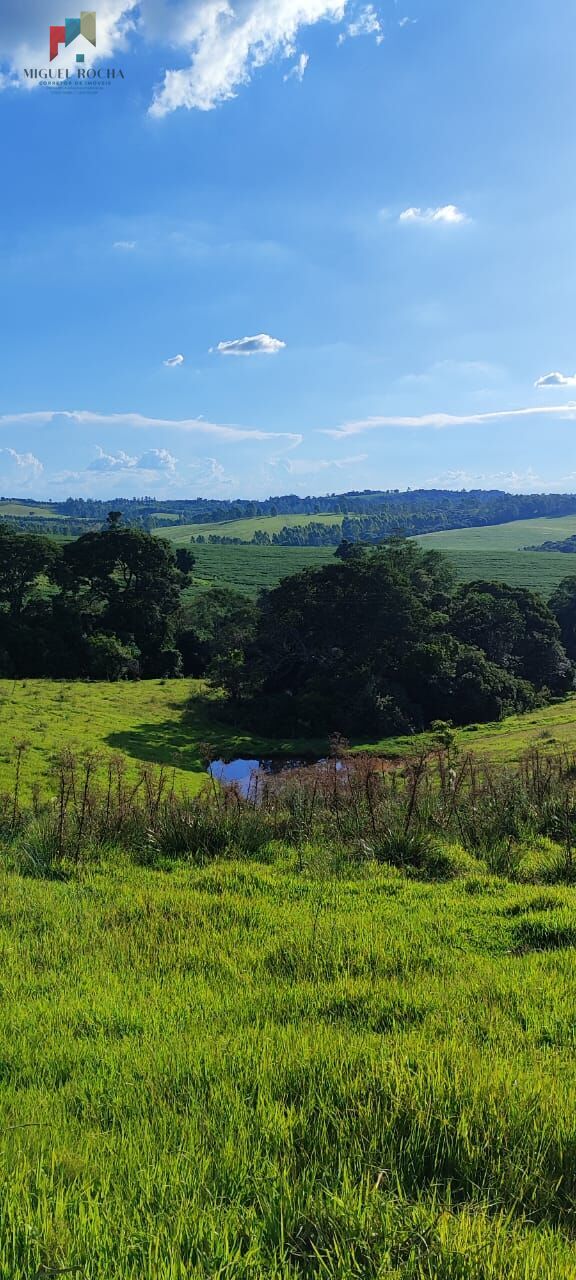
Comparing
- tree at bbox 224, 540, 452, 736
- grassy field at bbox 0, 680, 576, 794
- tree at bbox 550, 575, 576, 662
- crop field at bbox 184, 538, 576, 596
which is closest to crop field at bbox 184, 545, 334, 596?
crop field at bbox 184, 538, 576, 596

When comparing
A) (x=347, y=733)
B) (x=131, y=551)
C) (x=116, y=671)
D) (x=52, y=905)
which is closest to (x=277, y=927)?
(x=52, y=905)

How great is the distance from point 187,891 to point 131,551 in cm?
5463

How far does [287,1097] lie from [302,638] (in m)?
45.6


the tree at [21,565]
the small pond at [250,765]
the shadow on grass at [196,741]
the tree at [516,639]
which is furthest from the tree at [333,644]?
the tree at [21,565]

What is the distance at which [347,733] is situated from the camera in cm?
4225

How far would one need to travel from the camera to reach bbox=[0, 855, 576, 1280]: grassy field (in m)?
2.34

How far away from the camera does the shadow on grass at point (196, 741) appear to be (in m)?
33.4

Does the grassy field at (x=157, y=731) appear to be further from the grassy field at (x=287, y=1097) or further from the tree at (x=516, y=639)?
the grassy field at (x=287, y=1097)

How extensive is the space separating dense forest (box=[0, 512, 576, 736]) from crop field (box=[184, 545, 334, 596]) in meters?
44.8

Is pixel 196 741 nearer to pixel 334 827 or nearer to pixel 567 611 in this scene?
pixel 334 827

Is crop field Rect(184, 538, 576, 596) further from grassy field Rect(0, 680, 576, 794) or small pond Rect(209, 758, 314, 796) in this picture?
small pond Rect(209, 758, 314, 796)

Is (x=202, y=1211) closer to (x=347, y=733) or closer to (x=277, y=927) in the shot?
(x=277, y=927)

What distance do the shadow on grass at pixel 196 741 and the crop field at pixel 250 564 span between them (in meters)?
60.3

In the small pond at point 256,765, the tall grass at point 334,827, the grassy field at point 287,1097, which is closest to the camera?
the grassy field at point 287,1097
